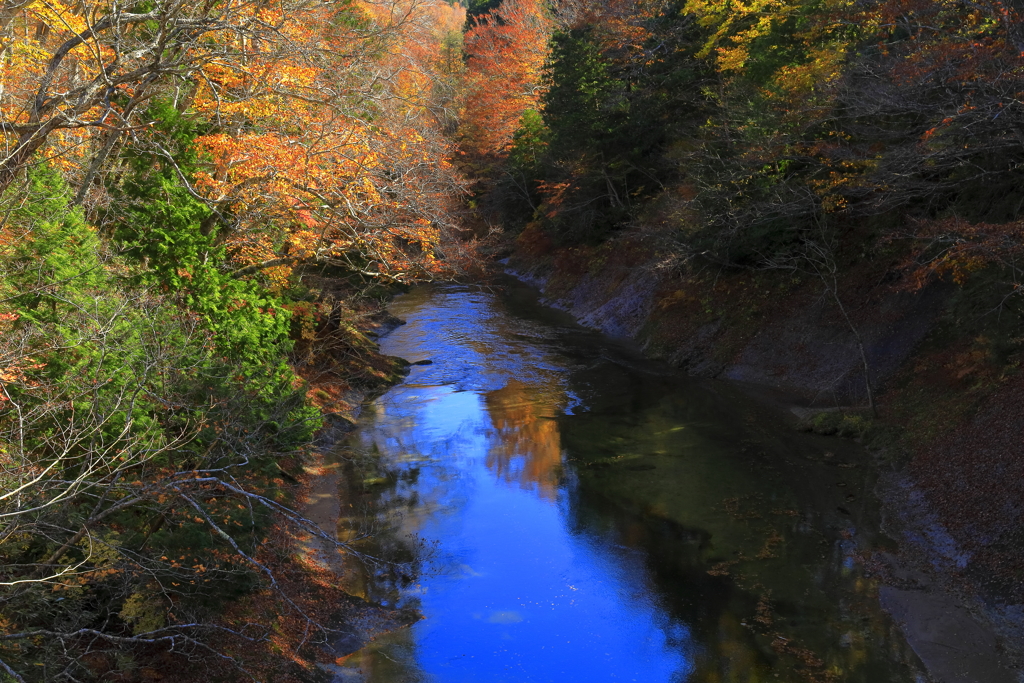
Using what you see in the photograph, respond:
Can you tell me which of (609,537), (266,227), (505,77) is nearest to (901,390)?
(609,537)

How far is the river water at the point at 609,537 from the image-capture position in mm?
10500

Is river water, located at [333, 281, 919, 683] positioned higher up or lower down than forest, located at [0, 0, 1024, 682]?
lower down

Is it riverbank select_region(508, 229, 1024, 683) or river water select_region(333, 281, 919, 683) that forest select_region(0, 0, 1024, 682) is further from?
river water select_region(333, 281, 919, 683)

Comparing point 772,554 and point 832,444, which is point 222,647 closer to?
point 772,554

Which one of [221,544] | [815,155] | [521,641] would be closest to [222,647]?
[221,544]

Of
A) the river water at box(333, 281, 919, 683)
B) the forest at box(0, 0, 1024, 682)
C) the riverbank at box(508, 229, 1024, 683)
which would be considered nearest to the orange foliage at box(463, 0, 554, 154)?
the forest at box(0, 0, 1024, 682)

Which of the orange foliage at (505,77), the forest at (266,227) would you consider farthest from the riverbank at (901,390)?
the orange foliage at (505,77)

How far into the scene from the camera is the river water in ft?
34.4

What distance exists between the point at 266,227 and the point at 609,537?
9.33m

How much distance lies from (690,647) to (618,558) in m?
2.72

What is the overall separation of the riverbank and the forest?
1.94 ft

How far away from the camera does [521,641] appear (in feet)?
35.9

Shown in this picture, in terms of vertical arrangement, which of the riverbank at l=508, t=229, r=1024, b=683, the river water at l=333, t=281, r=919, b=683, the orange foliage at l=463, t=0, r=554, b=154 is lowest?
the river water at l=333, t=281, r=919, b=683

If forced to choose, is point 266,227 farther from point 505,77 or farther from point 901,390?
point 505,77
